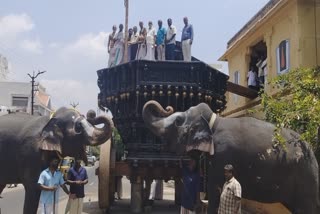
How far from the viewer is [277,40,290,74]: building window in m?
13.2

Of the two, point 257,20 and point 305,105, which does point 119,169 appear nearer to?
point 305,105

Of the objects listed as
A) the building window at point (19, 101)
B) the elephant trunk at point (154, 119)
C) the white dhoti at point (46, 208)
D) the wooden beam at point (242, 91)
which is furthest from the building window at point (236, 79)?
the building window at point (19, 101)

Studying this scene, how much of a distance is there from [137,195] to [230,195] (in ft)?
17.7

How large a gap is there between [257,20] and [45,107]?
48682mm

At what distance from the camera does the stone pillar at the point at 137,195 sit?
36.6 ft

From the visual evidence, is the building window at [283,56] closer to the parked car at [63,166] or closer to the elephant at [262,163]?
the parked car at [63,166]

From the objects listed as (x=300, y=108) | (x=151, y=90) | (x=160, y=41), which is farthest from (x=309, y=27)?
(x=300, y=108)

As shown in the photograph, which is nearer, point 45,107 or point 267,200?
point 267,200

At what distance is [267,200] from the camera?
6.80 m

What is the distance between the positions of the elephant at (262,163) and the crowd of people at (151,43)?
16.0 ft

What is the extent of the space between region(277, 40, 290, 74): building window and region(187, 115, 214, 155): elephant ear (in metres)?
6.77

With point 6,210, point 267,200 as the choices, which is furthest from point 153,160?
point 6,210

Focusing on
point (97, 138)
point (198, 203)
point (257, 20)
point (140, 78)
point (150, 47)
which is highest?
point (257, 20)

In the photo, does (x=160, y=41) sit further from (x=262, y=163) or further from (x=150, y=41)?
(x=262, y=163)
